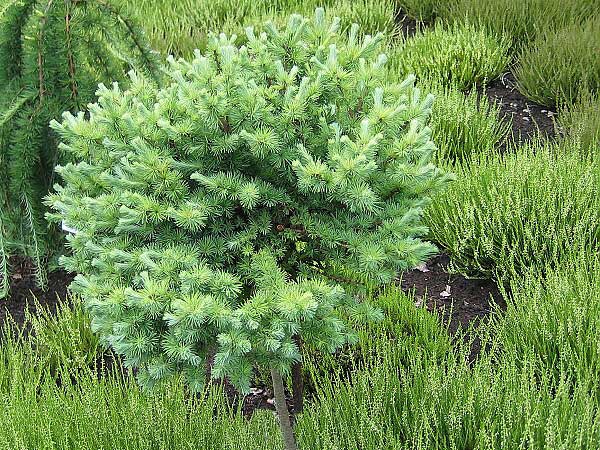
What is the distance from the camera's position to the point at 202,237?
1658 millimetres

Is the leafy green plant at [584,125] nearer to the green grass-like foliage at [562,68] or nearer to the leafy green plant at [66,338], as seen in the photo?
the green grass-like foliage at [562,68]

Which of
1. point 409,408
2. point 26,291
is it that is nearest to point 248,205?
point 409,408

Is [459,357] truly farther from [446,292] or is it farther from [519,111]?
[519,111]

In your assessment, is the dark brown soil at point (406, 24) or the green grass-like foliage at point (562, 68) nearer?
the green grass-like foliage at point (562, 68)

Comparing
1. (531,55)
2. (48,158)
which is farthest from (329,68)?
(531,55)

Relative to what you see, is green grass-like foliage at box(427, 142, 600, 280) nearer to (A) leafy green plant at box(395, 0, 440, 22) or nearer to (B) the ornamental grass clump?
(B) the ornamental grass clump

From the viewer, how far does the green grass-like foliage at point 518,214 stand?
284cm

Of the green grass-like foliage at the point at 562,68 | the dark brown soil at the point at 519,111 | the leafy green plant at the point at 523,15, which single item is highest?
the leafy green plant at the point at 523,15

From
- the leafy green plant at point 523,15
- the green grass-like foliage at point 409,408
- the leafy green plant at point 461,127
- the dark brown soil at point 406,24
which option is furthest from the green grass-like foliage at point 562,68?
the green grass-like foliage at point 409,408

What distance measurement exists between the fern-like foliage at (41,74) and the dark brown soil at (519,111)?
89.7 inches

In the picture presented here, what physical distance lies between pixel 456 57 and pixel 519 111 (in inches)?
21.4

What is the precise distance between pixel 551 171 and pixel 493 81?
1.83 metres

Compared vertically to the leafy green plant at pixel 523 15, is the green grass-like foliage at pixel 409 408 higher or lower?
lower

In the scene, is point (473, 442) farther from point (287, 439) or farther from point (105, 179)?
point (105, 179)
